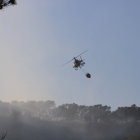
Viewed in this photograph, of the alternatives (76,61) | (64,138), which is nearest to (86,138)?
(64,138)

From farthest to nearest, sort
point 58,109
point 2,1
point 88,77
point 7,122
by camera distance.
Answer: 1. point 58,109
2. point 7,122
3. point 88,77
4. point 2,1

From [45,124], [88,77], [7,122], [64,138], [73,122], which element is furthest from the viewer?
[73,122]

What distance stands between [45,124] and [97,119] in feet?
118

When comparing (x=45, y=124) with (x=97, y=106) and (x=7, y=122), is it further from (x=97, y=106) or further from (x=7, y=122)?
(x=97, y=106)

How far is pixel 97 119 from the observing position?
11756cm

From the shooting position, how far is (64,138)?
93.6 m

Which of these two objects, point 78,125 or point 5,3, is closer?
point 5,3

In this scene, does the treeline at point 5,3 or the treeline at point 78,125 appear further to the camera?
the treeline at point 78,125

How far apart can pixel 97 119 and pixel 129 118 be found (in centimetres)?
2097

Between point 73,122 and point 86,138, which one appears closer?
point 86,138

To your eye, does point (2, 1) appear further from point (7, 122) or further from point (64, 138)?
point (7, 122)

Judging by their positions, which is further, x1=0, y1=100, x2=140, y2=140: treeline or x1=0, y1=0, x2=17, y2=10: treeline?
x1=0, y1=100, x2=140, y2=140: treeline

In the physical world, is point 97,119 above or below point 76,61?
above

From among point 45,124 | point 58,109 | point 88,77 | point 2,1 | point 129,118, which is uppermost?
point 58,109
